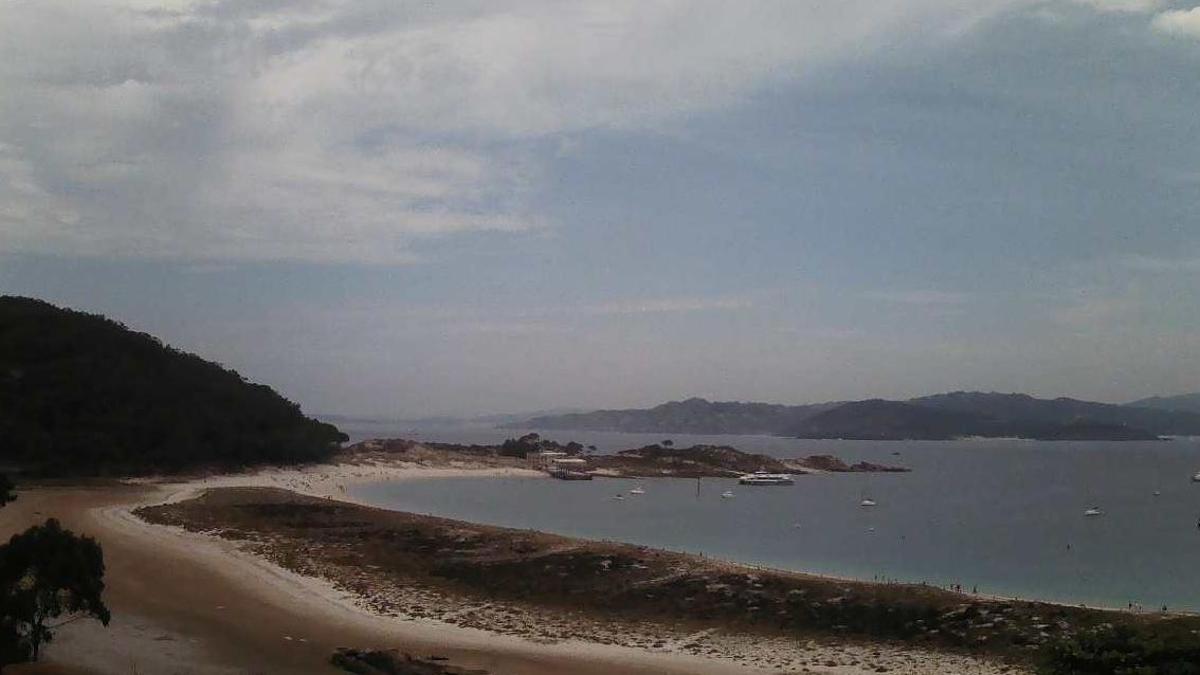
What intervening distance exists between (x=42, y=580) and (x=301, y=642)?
17.7 ft

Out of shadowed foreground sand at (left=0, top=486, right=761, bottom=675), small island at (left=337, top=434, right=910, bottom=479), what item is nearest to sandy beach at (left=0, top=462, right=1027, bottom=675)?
shadowed foreground sand at (left=0, top=486, right=761, bottom=675)

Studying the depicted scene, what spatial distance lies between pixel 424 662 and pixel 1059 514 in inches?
2079

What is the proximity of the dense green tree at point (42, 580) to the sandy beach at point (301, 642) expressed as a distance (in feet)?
2.91

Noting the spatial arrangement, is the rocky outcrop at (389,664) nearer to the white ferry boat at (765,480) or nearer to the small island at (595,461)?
the small island at (595,461)

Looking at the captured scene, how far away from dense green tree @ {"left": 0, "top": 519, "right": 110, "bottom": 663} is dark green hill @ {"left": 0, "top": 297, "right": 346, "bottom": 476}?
47.0m

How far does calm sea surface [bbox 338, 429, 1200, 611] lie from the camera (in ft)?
105

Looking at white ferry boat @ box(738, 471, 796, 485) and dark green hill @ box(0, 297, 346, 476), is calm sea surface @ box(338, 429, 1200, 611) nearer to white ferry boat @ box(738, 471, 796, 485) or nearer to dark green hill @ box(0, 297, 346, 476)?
white ferry boat @ box(738, 471, 796, 485)

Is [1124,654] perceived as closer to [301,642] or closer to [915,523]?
[301,642]

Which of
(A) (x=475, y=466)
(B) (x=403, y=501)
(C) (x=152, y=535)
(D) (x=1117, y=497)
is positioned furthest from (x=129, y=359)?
(D) (x=1117, y=497)

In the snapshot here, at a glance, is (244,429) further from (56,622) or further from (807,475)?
(807,475)

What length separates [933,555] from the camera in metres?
37.8

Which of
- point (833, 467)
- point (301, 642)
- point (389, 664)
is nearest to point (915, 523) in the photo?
point (301, 642)

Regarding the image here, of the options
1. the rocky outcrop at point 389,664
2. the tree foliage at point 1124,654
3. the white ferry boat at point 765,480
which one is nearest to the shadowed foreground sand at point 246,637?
the rocky outcrop at point 389,664

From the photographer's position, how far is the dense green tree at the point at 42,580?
42.4ft
